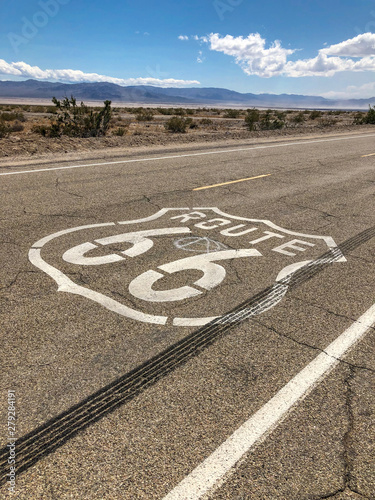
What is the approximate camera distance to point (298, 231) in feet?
19.8

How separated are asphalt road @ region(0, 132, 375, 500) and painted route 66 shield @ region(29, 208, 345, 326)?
25 millimetres

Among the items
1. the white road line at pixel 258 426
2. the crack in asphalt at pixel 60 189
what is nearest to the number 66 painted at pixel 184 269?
the white road line at pixel 258 426

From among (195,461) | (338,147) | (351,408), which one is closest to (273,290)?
(351,408)

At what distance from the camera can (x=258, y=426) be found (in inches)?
95.2

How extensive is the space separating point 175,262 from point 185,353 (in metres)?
1.69

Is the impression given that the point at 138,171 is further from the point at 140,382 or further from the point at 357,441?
the point at 357,441

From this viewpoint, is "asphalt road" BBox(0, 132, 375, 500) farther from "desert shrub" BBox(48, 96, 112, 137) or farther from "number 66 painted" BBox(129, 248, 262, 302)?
"desert shrub" BBox(48, 96, 112, 137)

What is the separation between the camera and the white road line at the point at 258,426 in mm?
2035

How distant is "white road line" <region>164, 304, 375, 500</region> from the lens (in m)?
2.04

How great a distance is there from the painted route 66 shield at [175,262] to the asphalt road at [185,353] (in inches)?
1.0

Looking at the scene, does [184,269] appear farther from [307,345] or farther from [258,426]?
[258,426]

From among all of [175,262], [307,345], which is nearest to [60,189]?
[175,262]

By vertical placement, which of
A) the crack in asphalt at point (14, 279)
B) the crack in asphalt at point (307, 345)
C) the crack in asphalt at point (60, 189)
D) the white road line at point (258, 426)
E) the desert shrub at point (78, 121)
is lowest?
the white road line at point (258, 426)

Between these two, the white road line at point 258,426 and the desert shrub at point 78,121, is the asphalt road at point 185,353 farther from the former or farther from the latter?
the desert shrub at point 78,121
